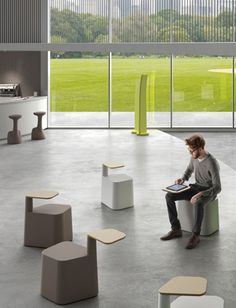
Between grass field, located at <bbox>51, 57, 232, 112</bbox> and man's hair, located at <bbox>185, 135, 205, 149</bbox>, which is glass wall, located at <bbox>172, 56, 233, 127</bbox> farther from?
man's hair, located at <bbox>185, 135, 205, 149</bbox>

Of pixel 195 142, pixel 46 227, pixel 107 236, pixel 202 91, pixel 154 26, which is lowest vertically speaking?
pixel 46 227

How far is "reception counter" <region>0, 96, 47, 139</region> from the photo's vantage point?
64.7ft

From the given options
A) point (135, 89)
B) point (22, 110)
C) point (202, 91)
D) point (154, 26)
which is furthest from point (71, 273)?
point (202, 91)

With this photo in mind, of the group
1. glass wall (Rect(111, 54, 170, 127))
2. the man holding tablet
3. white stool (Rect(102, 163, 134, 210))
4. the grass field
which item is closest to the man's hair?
the man holding tablet

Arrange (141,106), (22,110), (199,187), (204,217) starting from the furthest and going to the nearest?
(141,106), (22,110), (204,217), (199,187)

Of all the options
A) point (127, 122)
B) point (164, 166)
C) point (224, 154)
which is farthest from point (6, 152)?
point (127, 122)

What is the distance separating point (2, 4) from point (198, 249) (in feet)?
50.4

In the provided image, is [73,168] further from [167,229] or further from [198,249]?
[198,249]

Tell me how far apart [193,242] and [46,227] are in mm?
1974

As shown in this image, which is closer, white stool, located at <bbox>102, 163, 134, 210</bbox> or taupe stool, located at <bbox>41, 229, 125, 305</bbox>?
taupe stool, located at <bbox>41, 229, 125, 305</bbox>

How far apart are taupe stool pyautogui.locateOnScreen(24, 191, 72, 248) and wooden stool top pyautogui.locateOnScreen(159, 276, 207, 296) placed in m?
3.10

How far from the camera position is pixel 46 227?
8.89 meters

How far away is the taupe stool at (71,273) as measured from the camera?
23.1ft

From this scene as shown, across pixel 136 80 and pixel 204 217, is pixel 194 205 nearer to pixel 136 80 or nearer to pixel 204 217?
A: pixel 204 217
